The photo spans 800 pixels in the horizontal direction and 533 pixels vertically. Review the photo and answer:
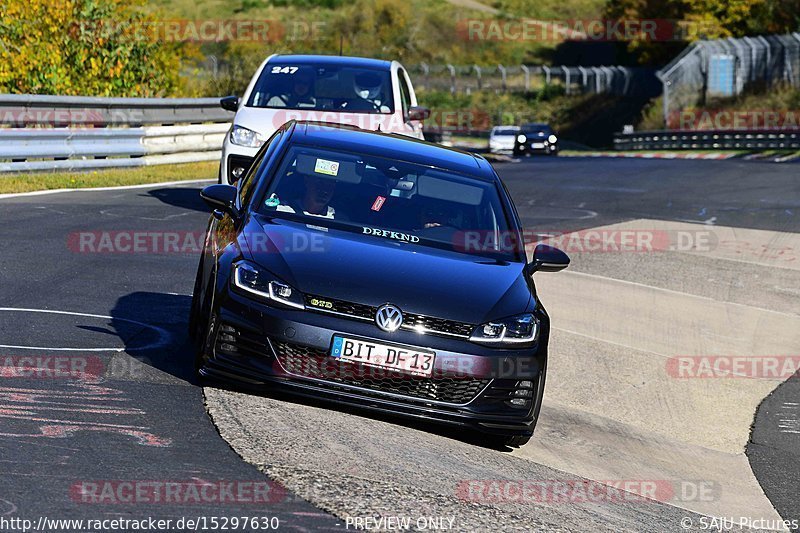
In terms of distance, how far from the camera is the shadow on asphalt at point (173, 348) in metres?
7.08

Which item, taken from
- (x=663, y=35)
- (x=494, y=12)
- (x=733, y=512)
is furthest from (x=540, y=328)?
(x=494, y=12)

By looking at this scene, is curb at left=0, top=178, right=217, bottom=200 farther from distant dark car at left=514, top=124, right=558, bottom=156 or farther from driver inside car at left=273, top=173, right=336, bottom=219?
distant dark car at left=514, top=124, right=558, bottom=156

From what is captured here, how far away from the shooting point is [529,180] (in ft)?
80.4

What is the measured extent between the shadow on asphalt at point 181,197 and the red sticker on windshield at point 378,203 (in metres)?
8.50

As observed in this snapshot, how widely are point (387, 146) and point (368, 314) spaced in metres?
2.05

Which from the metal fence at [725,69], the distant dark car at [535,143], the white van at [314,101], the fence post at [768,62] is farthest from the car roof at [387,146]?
the fence post at [768,62]

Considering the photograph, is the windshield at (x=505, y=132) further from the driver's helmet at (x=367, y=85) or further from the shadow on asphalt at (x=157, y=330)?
the shadow on asphalt at (x=157, y=330)

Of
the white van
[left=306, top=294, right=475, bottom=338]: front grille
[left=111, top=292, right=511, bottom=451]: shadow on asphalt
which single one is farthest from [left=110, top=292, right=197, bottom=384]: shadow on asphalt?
the white van

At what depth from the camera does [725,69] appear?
5275cm

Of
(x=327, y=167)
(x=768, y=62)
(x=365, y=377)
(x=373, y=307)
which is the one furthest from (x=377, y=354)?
(x=768, y=62)

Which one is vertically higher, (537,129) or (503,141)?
(537,129)

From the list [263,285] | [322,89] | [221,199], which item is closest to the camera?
[263,285]

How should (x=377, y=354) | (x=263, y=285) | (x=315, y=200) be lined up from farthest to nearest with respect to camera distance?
1. (x=315, y=200)
2. (x=263, y=285)
3. (x=377, y=354)

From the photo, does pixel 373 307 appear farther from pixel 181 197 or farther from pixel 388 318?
pixel 181 197
